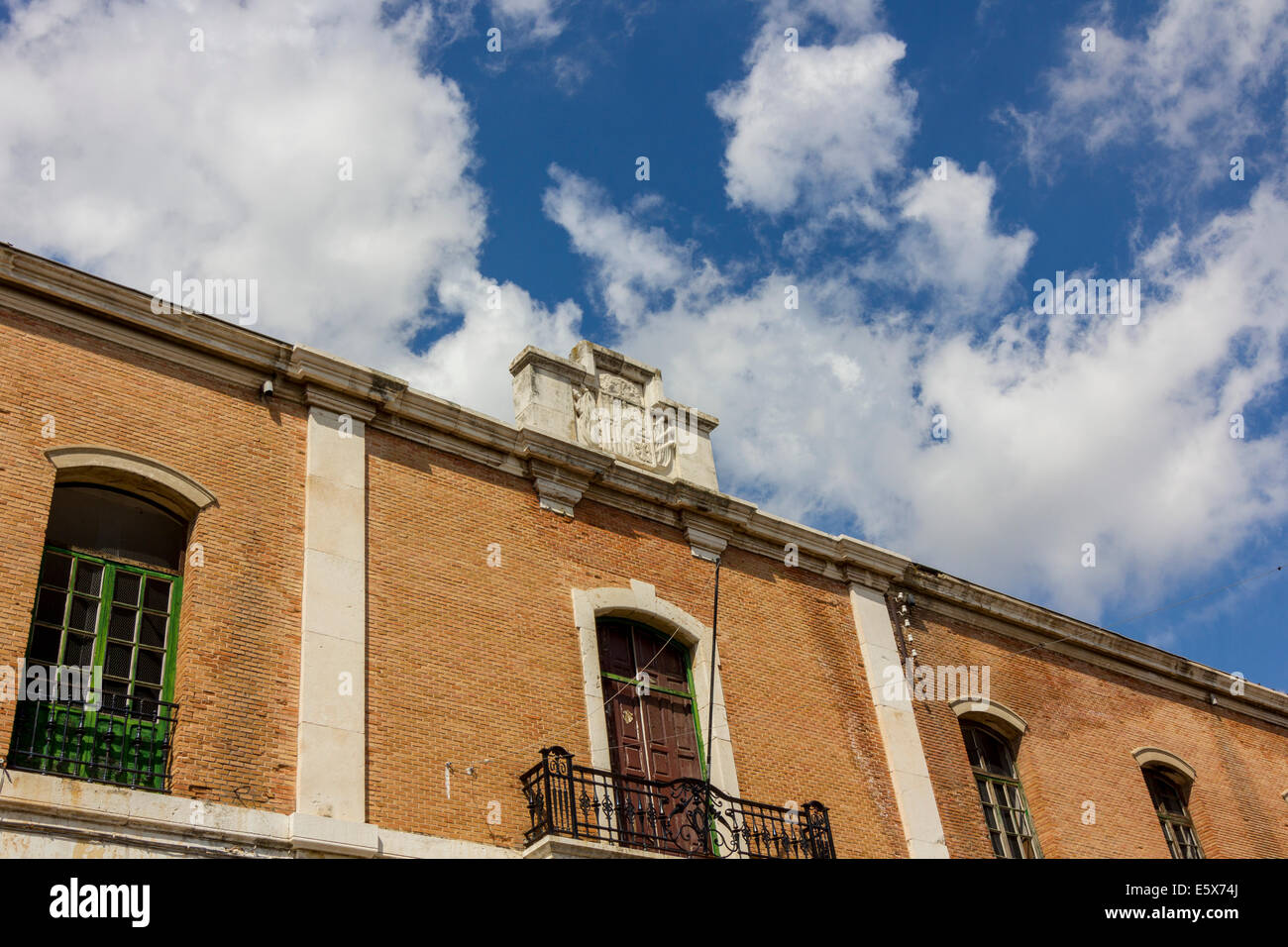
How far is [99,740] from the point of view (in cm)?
973

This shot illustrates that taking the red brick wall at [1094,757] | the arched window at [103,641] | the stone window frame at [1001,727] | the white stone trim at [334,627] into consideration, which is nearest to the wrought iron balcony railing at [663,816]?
the white stone trim at [334,627]

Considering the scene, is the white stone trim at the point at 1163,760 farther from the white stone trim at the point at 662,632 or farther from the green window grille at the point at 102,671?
the green window grille at the point at 102,671

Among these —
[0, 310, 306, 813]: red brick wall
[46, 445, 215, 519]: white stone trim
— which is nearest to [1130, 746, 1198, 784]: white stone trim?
[0, 310, 306, 813]: red brick wall

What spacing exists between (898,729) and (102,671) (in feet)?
28.7

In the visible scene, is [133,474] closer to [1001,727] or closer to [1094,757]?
[1001,727]

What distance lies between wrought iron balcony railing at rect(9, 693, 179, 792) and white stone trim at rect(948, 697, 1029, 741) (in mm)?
9760

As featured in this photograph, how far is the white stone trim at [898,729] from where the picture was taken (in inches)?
559

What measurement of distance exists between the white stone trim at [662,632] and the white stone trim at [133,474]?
12.9 feet

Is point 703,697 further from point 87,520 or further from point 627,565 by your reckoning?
point 87,520

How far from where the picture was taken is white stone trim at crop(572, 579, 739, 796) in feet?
41.3

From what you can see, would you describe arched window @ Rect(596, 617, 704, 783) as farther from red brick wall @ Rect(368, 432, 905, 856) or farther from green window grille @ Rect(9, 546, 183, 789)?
green window grille @ Rect(9, 546, 183, 789)

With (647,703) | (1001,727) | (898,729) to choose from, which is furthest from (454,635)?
(1001,727)

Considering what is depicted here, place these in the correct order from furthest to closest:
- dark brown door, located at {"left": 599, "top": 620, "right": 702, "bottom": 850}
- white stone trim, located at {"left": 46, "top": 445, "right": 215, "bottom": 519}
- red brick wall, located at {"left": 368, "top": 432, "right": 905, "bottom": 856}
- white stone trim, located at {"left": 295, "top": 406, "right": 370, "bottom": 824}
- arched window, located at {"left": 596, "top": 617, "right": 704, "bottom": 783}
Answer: arched window, located at {"left": 596, "top": 617, "right": 704, "bottom": 783} → dark brown door, located at {"left": 599, "top": 620, "right": 702, "bottom": 850} → red brick wall, located at {"left": 368, "top": 432, "right": 905, "bottom": 856} → white stone trim, located at {"left": 46, "top": 445, "right": 215, "bottom": 519} → white stone trim, located at {"left": 295, "top": 406, "right": 370, "bottom": 824}
